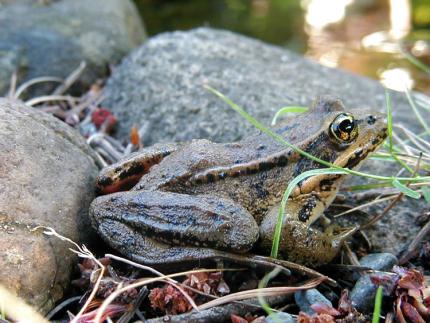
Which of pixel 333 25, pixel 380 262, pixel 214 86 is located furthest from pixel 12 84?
pixel 333 25

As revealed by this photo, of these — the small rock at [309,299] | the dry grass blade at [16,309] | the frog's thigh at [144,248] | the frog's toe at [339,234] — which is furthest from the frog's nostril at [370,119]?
the dry grass blade at [16,309]

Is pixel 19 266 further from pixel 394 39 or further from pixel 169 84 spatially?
pixel 394 39

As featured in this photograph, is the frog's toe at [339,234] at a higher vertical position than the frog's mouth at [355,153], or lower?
lower

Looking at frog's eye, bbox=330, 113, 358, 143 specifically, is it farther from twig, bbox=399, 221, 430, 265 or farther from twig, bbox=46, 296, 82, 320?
twig, bbox=46, 296, 82, 320

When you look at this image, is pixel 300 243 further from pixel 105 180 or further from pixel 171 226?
pixel 105 180

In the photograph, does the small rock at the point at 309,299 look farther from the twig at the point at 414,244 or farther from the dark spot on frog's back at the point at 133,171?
the dark spot on frog's back at the point at 133,171

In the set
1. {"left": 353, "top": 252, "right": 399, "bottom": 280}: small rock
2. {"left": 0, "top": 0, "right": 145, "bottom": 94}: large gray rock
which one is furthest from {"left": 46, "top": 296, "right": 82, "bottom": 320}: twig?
{"left": 0, "top": 0, "right": 145, "bottom": 94}: large gray rock
